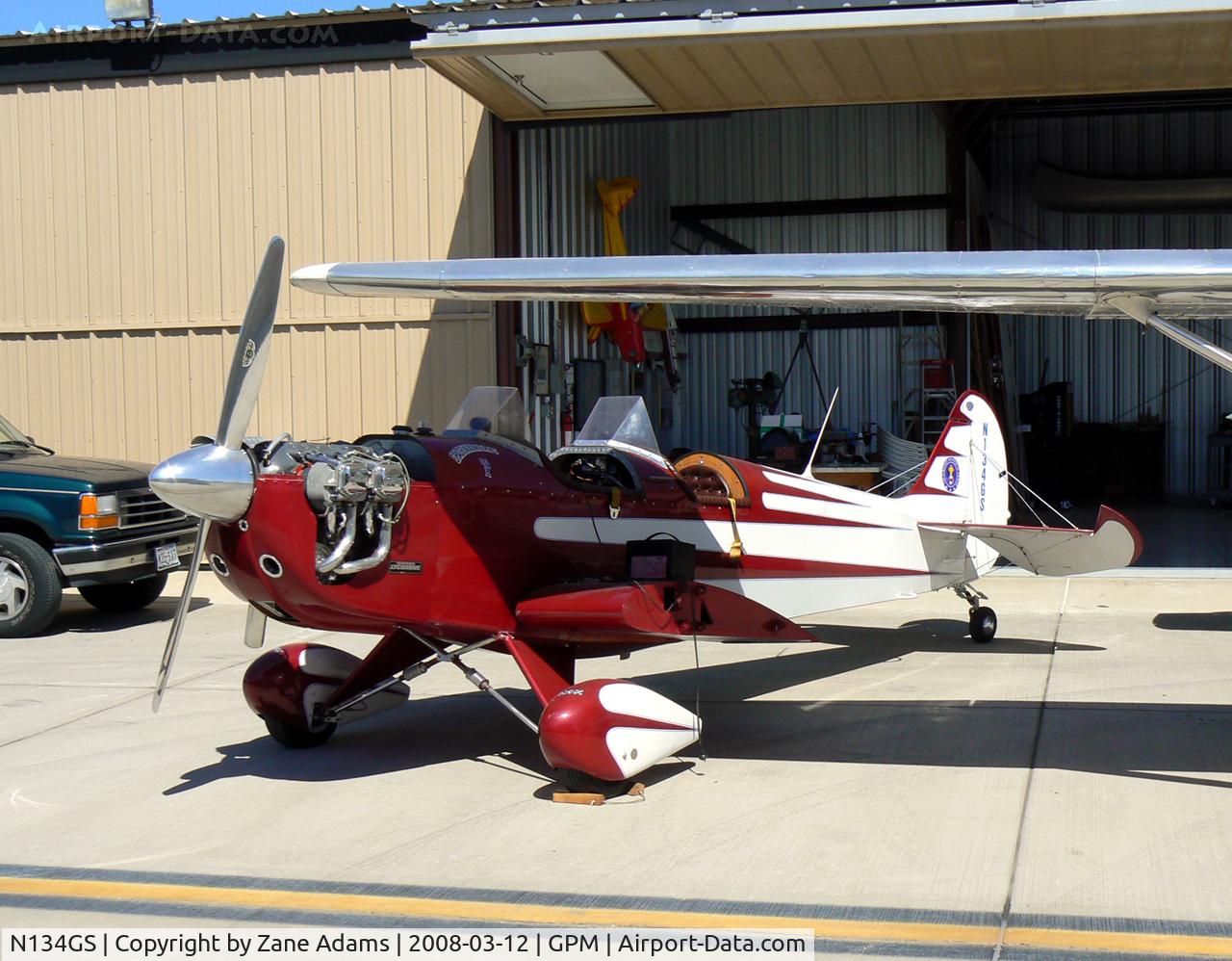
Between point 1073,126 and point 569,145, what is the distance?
12.3 m

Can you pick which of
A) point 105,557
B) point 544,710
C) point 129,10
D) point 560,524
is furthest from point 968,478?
point 129,10

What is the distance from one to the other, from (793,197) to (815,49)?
351 inches

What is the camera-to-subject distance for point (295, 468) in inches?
214

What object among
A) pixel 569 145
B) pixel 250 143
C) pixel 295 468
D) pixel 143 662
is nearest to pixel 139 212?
pixel 250 143

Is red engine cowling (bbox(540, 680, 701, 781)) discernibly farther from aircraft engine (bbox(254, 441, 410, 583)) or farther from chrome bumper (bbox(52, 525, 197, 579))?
chrome bumper (bbox(52, 525, 197, 579))

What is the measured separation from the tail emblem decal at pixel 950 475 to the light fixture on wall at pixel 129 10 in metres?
9.52

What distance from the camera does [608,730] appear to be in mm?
5410

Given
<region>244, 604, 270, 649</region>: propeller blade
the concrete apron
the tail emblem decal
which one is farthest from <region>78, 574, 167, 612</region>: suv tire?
the tail emblem decal

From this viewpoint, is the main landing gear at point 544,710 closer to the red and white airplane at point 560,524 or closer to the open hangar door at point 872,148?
the red and white airplane at point 560,524

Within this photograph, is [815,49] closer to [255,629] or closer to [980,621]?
[980,621]

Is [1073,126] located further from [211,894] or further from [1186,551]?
[211,894]

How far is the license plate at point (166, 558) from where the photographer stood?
403 inches

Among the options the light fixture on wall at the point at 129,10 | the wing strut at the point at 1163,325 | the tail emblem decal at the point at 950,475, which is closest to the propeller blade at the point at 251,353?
the wing strut at the point at 1163,325

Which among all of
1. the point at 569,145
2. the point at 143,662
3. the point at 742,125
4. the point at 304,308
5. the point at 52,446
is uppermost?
the point at 742,125
